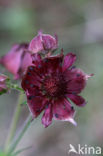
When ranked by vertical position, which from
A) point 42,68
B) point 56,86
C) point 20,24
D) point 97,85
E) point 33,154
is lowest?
point 33,154

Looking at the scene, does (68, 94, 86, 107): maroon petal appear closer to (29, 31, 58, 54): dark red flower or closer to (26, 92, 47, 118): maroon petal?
(26, 92, 47, 118): maroon petal

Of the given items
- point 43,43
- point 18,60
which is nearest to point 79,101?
point 43,43

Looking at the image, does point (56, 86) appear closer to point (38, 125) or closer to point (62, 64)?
point (62, 64)

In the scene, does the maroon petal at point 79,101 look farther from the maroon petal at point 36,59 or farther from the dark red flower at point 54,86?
the maroon petal at point 36,59

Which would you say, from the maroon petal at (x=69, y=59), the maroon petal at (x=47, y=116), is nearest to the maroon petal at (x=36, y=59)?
the maroon petal at (x=69, y=59)

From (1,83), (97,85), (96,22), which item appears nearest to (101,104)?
(97,85)

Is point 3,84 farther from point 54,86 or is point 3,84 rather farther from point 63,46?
point 63,46
